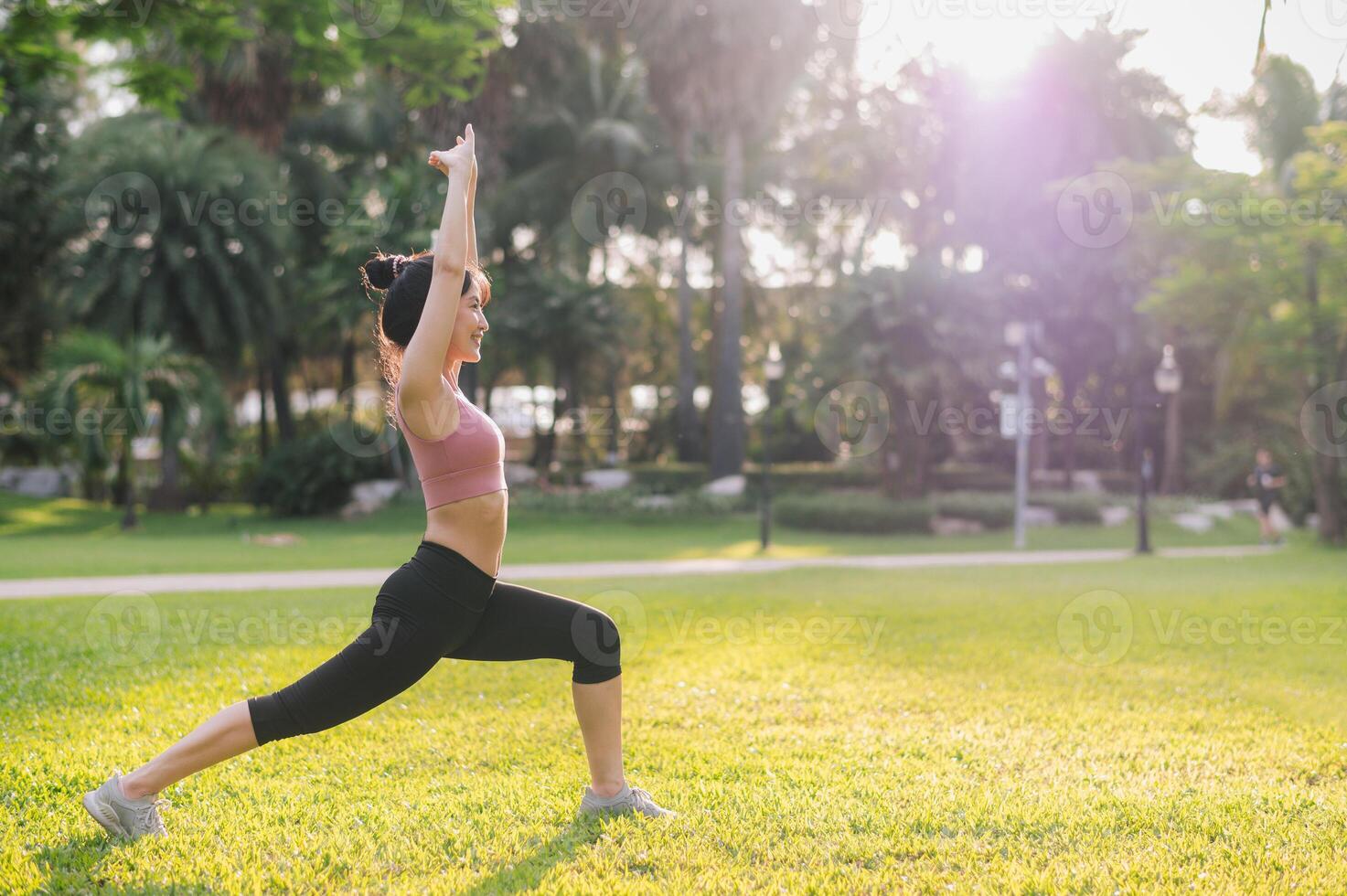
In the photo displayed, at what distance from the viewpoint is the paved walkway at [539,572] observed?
464 inches

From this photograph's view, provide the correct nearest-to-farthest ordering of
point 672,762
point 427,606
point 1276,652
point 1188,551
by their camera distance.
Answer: point 427,606 → point 672,762 → point 1276,652 → point 1188,551

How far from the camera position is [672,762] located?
467 centimetres

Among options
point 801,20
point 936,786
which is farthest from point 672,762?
point 801,20

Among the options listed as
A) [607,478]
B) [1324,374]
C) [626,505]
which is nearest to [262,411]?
[607,478]

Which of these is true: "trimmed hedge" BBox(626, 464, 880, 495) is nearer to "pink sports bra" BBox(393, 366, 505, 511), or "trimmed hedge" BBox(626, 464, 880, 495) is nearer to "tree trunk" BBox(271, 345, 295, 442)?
"tree trunk" BBox(271, 345, 295, 442)

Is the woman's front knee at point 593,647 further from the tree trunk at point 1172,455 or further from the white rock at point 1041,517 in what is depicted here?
the tree trunk at point 1172,455

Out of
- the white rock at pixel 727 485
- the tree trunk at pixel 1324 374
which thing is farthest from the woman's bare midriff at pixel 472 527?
the white rock at pixel 727 485

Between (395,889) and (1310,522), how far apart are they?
28.8 meters

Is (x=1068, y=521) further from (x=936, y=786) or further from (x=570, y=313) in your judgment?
(x=936, y=786)

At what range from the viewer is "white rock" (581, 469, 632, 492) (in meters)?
28.7

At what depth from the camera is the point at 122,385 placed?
75.0 ft

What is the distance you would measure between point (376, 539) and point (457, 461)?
675 inches

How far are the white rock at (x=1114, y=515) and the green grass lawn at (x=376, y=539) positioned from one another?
72 centimetres

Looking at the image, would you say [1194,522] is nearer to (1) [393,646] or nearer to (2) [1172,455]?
(2) [1172,455]
